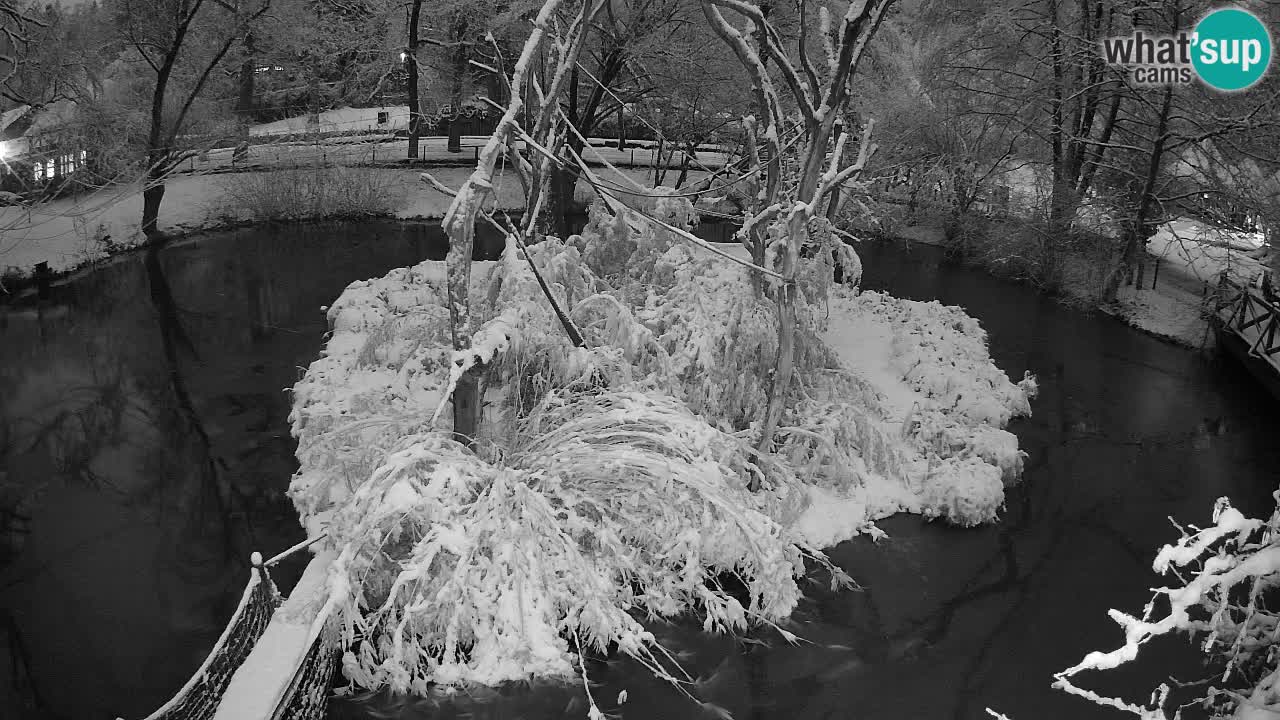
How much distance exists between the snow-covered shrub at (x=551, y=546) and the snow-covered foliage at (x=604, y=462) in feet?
0.07

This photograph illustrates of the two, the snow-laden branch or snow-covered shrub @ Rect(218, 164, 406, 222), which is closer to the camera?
the snow-laden branch

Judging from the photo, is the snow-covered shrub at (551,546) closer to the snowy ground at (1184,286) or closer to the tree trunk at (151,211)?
the snowy ground at (1184,286)

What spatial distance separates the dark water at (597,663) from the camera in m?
8.20

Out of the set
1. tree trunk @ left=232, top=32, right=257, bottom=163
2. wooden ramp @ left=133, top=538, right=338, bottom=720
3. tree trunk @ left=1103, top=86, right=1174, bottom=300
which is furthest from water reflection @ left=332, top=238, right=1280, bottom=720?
tree trunk @ left=232, top=32, right=257, bottom=163

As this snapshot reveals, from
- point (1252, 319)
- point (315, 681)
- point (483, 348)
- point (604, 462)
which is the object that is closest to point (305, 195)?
point (483, 348)

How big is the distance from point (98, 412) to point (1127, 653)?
13.8 metres

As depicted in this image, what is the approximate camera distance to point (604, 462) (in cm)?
850

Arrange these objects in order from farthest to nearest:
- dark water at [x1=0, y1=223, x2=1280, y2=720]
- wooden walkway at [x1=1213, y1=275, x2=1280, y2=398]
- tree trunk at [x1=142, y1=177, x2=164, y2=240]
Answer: tree trunk at [x1=142, y1=177, x2=164, y2=240] < wooden walkway at [x1=1213, y1=275, x2=1280, y2=398] < dark water at [x1=0, y1=223, x2=1280, y2=720]

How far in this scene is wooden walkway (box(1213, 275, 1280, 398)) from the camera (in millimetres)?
15547

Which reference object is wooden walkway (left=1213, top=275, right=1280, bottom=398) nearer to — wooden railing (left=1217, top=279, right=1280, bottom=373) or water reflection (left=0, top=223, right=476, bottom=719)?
wooden railing (left=1217, top=279, right=1280, bottom=373)

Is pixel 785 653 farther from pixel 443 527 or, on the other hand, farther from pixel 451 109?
pixel 451 109

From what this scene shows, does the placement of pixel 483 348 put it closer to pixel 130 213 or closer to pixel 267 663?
pixel 267 663

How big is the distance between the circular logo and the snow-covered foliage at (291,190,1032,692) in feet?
31.0

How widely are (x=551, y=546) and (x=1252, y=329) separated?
48.3 feet
